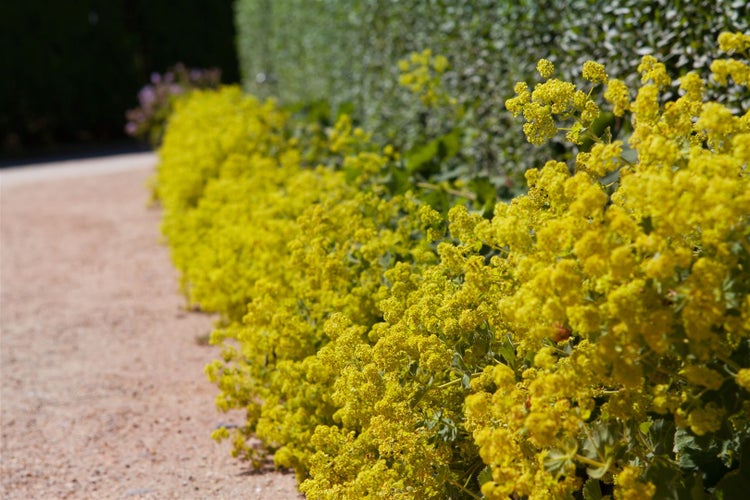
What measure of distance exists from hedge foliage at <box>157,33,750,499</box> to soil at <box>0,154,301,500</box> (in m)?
0.33

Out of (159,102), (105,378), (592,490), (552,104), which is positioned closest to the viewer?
(592,490)

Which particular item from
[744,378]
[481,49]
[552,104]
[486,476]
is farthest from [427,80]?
[744,378]

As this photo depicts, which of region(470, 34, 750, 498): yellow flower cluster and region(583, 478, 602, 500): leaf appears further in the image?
region(583, 478, 602, 500): leaf

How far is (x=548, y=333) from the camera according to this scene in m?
2.15

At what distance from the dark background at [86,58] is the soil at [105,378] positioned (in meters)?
9.21

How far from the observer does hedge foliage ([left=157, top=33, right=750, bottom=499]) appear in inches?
80.0

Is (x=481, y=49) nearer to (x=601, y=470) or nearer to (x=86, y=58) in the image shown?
(x=601, y=470)

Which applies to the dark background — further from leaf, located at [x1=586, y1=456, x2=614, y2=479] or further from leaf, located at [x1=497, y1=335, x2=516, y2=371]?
leaf, located at [x1=586, y1=456, x2=614, y2=479]

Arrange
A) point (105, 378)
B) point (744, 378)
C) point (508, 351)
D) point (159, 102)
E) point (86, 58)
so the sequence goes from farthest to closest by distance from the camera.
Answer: point (86, 58), point (159, 102), point (105, 378), point (508, 351), point (744, 378)

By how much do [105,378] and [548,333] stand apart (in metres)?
3.17

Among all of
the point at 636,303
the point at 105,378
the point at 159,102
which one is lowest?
the point at 159,102

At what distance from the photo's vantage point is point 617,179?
3.42 m

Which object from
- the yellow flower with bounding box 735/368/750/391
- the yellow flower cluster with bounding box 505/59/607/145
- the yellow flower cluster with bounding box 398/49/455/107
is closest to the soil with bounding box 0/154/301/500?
the yellow flower cluster with bounding box 505/59/607/145

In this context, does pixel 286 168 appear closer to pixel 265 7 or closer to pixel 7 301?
pixel 7 301
